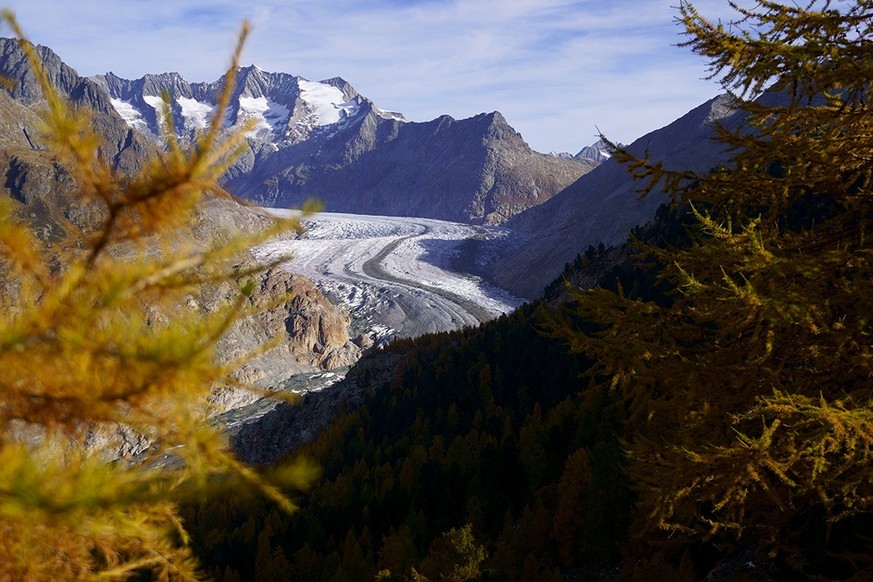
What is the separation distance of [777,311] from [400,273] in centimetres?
8085

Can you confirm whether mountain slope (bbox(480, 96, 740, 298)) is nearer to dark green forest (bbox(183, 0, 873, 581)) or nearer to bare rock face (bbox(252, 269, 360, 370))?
bare rock face (bbox(252, 269, 360, 370))

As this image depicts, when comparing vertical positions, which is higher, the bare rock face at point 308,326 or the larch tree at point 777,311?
the larch tree at point 777,311

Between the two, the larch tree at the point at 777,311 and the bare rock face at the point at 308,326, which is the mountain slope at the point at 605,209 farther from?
the larch tree at the point at 777,311

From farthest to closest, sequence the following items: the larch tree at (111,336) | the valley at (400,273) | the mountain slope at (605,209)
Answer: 1. the mountain slope at (605,209)
2. the valley at (400,273)
3. the larch tree at (111,336)

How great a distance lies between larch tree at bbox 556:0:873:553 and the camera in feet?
16.7

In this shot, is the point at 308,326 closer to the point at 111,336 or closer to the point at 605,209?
the point at 605,209

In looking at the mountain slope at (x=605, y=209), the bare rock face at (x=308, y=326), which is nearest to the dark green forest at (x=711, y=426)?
the bare rock face at (x=308, y=326)

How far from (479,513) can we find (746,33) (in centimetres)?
1444

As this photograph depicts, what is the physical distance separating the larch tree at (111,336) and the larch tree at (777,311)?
4.20 metres

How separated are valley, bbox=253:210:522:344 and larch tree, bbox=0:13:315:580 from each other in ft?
143

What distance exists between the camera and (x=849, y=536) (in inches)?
291

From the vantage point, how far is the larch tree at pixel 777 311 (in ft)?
16.7

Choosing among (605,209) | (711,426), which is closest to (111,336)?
(711,426)

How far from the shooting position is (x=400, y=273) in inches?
3361
